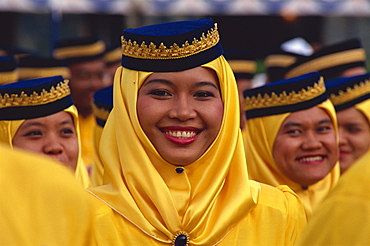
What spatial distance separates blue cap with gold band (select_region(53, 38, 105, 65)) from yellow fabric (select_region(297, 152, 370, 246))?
723cm

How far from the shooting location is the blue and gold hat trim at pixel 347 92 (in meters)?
5.81

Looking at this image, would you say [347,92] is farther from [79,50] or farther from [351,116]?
[79,50]

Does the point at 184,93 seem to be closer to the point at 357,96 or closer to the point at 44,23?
the point at 357,96

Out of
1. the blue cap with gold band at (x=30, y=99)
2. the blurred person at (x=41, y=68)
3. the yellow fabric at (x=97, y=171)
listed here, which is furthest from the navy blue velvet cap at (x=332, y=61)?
the blue cap with gold band at (x=30, y=99)

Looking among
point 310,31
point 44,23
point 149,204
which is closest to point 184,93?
point 149,204

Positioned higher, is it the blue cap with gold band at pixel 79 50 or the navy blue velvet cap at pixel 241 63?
the blue cap with gold band at pixel 79 50

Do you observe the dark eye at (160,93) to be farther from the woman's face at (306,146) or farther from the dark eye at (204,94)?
the woman's face at (306,146)

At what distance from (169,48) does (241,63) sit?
5.03 m

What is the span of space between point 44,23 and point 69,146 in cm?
938

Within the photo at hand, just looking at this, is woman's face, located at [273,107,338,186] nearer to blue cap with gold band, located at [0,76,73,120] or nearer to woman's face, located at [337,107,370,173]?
woman's face, located at [337,107,370,173]

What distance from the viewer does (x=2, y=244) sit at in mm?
1766

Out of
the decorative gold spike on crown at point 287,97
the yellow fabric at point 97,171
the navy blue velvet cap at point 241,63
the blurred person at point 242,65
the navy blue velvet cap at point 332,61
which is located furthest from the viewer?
the navy blue velvet cap at point 241,63

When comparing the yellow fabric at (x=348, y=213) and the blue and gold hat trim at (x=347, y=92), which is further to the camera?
the blue and gold hat trim at (x=347, y=92)

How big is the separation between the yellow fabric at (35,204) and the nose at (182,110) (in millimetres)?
1753
